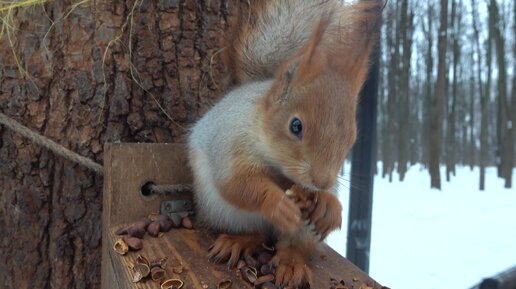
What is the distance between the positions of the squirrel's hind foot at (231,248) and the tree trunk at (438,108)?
3065 mm

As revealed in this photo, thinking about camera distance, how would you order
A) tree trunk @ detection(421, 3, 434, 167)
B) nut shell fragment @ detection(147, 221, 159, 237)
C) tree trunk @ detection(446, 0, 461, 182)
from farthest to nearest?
1. tree trunk @ detection(446, 0, 461, 182)
2. tree trunk @ detection(421, 3, 434, 167)
3. nut shell fragment @ detection(147, 221, 159, 237)

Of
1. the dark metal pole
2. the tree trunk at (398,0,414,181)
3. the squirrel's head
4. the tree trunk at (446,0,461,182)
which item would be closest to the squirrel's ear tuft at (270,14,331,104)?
the squirrel's head

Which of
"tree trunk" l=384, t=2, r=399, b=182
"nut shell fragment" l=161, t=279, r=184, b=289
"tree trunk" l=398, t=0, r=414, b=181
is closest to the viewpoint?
"nut shell fragment" l=161, t=279, r=184, b=289

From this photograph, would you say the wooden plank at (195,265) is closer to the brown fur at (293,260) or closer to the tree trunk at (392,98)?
the brown fur at (293,260)

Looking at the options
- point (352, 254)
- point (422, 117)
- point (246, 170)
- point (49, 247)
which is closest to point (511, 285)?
point (246, 170)

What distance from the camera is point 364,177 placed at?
171 cm

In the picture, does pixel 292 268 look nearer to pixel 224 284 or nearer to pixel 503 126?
pixel 224 284

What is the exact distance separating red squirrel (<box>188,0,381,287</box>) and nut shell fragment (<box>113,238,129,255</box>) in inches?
6.4

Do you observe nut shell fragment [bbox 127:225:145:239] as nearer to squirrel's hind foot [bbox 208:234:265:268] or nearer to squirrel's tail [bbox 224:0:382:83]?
squirrel's hind foot [bbox 208:234:265:268]

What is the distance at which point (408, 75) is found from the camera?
12.3 feet

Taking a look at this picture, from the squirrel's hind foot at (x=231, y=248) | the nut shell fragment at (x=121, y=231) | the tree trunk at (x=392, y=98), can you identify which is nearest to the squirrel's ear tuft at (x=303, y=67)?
the squirrel's hind foot at (x=231, y=248)

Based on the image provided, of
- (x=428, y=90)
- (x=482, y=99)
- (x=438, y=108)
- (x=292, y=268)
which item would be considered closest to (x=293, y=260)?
(x=292, y=268)

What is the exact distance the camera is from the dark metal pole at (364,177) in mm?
1711

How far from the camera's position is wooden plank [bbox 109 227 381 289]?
33.8 inches
